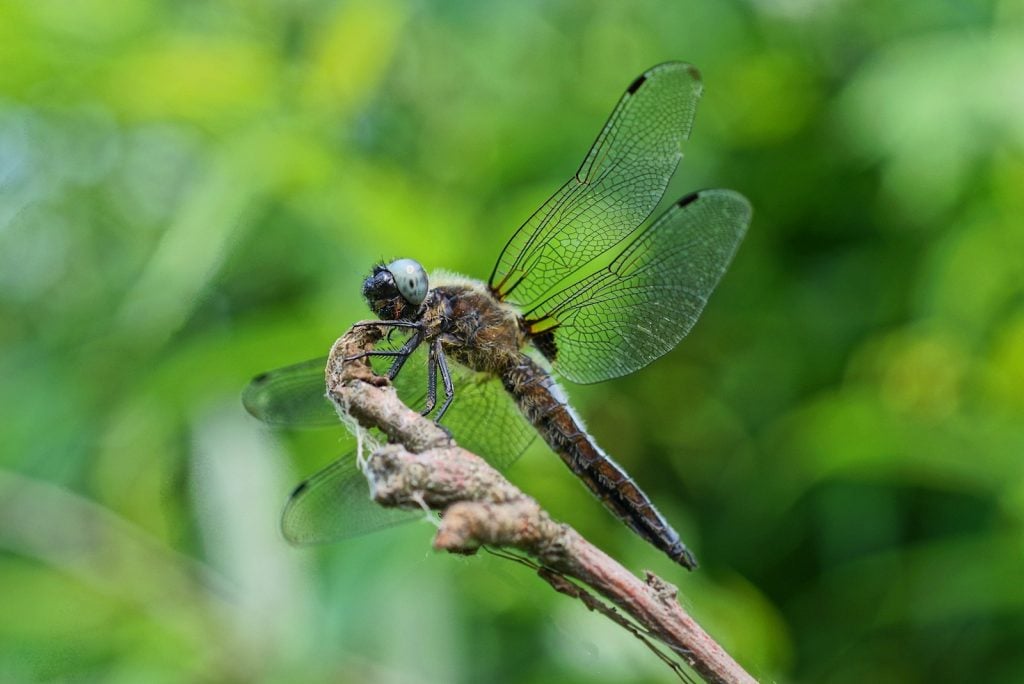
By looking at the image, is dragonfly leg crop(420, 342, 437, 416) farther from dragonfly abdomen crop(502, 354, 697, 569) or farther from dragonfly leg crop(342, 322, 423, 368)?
dragonfly abdomen crop(502, 354, 697, 569)

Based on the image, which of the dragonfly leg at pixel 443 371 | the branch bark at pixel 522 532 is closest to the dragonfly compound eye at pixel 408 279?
the dragonfly leg at pixel 443 371

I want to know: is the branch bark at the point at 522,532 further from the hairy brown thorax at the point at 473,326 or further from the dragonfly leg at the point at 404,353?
the hairy brown thorax at the point at 473,326

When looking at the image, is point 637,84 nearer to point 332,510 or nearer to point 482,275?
point 482,275

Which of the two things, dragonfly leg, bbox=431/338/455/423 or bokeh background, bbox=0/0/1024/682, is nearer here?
dragonfly leg, bbox=431/338/455/423

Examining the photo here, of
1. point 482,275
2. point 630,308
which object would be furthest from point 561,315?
point 482,275

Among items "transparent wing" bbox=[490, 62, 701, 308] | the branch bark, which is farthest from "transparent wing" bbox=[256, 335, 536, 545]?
the branch bark

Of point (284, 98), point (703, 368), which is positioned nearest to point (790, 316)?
point (703, 368)
